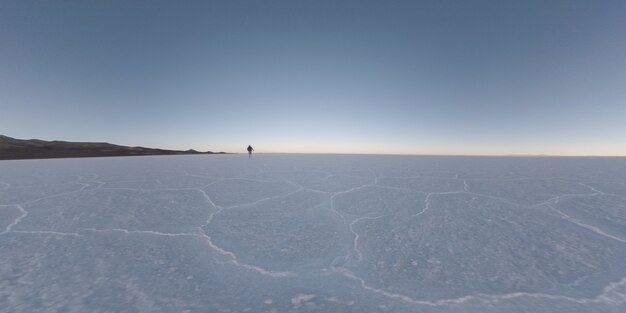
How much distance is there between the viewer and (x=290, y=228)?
18.4ft

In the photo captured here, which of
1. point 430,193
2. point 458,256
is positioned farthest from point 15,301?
point 430,193

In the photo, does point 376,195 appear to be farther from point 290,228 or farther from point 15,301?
point 15,301

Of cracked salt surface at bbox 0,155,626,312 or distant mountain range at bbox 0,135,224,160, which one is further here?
distant mountain range at bbox 0,135,224,160

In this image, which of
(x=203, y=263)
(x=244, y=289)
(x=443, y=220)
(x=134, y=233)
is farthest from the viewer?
(x=443, y=220)

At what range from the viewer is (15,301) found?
9.54ft

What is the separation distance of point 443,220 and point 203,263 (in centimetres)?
551

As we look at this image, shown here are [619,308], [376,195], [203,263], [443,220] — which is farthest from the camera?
[376,195]

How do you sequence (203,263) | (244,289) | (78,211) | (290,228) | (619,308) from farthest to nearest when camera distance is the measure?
(78,211)
(290,228)
(203,263)
(244,289)
(619,308)

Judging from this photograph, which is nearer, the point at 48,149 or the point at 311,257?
the point at 311,257

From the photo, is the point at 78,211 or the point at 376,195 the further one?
the point at 376,195

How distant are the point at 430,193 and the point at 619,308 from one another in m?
6.84

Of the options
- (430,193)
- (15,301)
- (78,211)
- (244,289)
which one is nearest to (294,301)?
(244,289)

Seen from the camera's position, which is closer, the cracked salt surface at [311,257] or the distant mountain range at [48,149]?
the cracked salt surface at [311,257]

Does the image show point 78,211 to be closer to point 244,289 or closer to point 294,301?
point 244,289
